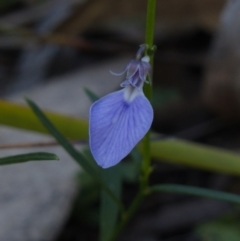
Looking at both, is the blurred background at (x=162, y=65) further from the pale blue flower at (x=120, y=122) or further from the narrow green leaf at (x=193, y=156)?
the pale blue flower at (x=120, y=122)

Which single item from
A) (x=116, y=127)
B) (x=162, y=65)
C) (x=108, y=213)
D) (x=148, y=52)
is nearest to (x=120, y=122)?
(x=116, y=127)

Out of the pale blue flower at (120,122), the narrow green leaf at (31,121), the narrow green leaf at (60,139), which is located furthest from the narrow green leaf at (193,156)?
the pale blue flower at (120,122)

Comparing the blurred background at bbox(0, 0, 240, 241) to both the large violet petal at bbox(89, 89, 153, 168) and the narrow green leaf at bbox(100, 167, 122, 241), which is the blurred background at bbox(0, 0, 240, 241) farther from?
the large violet petal at bbox(89, 89, 153, 168)

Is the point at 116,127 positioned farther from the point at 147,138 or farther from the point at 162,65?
the point at 162,65

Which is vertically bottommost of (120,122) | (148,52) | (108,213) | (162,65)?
(108,213)

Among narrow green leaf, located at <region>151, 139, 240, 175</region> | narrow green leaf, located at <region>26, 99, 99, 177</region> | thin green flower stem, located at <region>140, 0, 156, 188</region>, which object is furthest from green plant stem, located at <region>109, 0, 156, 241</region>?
narrow green leaf, located at <region>151, 139, 240, 175</region>

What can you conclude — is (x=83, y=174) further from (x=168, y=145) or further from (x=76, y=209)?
(x=168, y=145)
